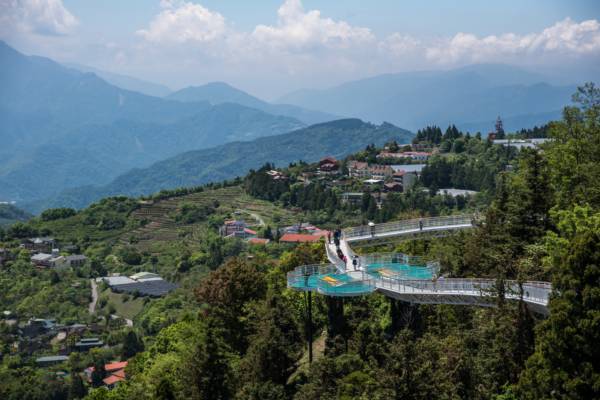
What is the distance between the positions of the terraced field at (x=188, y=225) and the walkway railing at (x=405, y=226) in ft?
168

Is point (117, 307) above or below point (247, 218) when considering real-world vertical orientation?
below

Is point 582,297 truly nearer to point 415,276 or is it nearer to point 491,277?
point 491,277

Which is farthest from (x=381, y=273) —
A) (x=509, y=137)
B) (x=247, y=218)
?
(x=509, y=137)

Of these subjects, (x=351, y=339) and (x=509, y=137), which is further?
(x=509, y=137)

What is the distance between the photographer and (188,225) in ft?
300

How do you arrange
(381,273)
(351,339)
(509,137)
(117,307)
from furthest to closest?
(509,137), (117,307), (381,273), (351,339)

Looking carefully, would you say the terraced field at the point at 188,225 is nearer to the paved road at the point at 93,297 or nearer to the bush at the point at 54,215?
the paved road at the point at 93,297

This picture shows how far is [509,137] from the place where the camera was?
332 ft

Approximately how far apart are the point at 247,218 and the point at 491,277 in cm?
6880

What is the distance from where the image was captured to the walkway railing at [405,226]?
99.6ft

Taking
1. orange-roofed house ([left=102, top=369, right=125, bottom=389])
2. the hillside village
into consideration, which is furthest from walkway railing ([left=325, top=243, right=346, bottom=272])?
the hillside village

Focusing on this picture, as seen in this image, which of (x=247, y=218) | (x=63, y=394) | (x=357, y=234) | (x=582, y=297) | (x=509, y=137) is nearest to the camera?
(x=582, y=297)

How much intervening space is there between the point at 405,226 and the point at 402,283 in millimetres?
10720

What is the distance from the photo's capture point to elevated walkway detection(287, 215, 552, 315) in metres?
18.0
